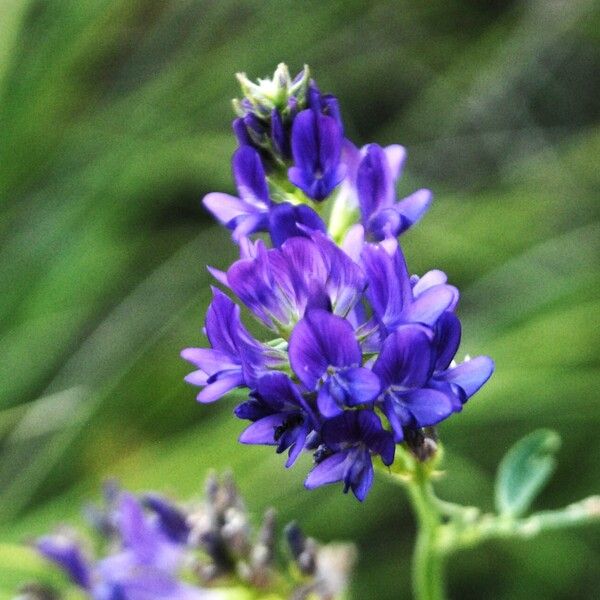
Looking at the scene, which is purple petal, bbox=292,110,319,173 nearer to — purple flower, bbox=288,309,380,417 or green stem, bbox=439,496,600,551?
purple flower, bbox=288,309,380,417

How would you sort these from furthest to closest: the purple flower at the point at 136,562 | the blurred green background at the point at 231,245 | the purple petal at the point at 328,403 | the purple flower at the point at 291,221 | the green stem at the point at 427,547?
the blurred green background at the point at 231,245
the purple flower at the point at 136,562
the green stem at the point at 427,547
the purple flower at the point at 291,221
the purple petal at the point at 328,403

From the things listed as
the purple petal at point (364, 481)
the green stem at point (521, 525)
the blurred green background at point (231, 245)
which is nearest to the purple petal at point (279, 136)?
the purple petal at point (364, 481)

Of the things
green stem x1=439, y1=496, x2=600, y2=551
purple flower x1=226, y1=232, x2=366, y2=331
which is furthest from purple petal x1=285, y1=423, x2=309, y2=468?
green stem x1=439, y1=496, x2=600, y2=551

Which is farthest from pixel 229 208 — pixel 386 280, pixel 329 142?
pixel 386 280

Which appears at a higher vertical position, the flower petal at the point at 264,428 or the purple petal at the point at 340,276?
the purple petal at the point at 340,276

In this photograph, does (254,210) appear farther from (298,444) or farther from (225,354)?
(298,444)

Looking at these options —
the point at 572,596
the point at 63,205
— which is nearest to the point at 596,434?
the point at 572,596

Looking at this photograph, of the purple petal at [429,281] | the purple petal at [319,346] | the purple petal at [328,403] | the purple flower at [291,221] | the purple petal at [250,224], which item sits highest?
the purple petal at [250,224]

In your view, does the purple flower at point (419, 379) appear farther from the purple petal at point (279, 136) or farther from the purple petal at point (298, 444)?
the purple petal at point (279, 136)
